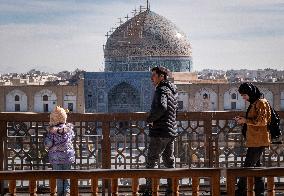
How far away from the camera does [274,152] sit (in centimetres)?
528

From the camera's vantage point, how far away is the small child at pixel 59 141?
14.5ft

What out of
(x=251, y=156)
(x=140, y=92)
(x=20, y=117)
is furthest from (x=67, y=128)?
(x=140, y=92)

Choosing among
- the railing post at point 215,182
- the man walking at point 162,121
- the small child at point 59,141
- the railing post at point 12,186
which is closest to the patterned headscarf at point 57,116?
the small child at point 59,141

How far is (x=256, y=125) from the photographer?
13.7 ft

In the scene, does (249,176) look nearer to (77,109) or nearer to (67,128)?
(67,128)

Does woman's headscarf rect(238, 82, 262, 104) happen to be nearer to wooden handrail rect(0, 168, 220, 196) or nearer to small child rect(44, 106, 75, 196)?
wooden handrail rect(0, 168, 220, 196)

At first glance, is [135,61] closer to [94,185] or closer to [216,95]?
[216,95]

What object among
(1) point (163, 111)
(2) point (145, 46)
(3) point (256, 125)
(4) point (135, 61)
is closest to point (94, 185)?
(1) point (163, 111)

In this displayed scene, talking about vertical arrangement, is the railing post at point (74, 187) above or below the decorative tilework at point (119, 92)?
below

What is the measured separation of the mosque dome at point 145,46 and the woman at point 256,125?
101ft

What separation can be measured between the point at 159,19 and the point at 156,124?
34.2 metres

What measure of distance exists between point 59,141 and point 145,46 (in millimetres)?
31749

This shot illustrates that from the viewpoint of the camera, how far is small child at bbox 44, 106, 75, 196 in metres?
4.42

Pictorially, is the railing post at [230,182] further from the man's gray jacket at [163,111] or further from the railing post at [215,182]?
the man's gray jacket at [163,111]
